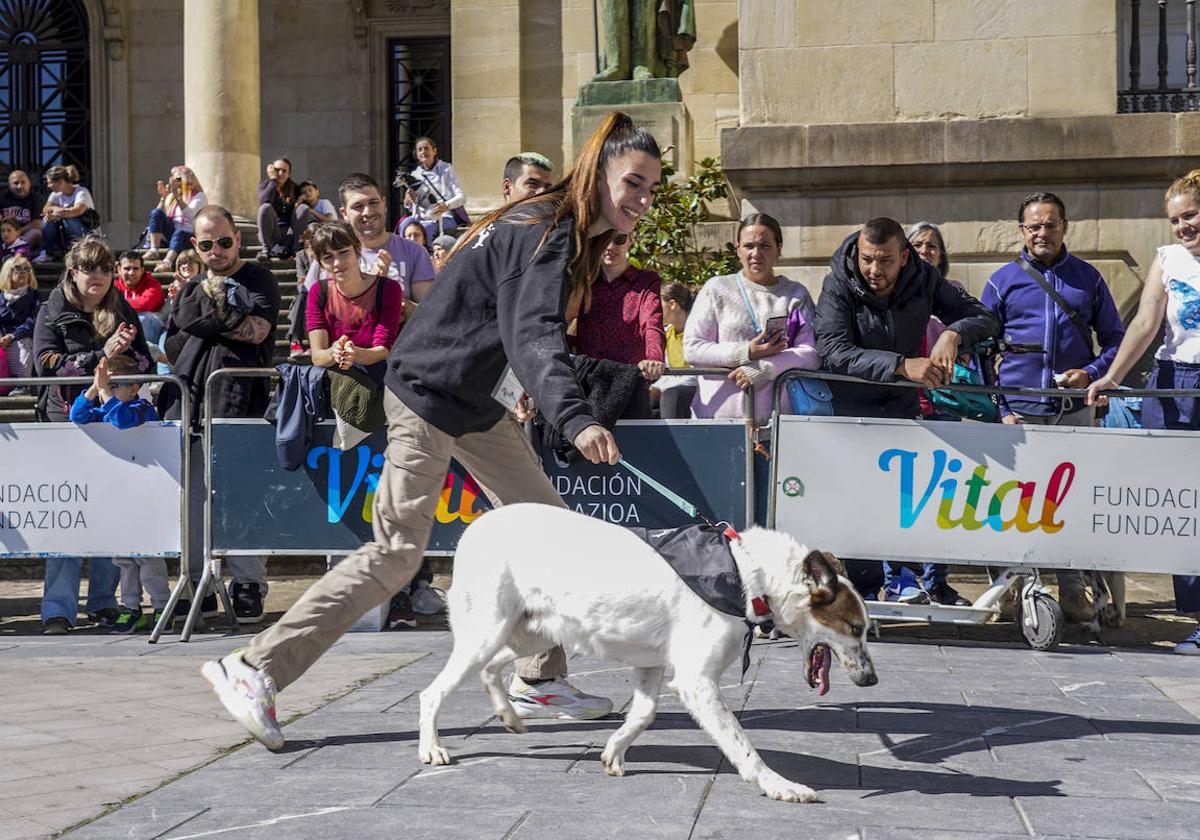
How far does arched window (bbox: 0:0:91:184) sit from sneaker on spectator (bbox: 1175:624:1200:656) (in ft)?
69.6

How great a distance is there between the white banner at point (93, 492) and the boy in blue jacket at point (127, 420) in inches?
3.2

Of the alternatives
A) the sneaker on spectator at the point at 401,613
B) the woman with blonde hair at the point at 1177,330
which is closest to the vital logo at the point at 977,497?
the woman with blonde hair at the point at 1177,330

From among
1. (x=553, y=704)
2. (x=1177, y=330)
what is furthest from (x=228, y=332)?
(x=1177, y=330)

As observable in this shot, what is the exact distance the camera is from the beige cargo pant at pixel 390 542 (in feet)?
17.8

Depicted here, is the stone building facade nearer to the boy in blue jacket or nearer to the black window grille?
the boy in blue jacket

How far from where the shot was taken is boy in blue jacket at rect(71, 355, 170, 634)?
28.9 ft

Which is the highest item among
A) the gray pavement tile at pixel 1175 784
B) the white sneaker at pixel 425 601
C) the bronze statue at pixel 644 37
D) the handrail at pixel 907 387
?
the bronze statue at pixel 644 37

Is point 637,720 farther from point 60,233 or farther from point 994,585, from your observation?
point 60,233

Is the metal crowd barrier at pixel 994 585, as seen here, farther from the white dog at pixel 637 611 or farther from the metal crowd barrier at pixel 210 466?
the white dog at pixel 637 611

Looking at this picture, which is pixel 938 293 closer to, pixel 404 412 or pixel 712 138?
pixel 404 412

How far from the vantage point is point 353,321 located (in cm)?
840

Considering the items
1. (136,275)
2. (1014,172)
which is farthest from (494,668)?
(136,275)

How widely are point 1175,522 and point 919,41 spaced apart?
15.3 ft

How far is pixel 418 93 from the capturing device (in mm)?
25750
